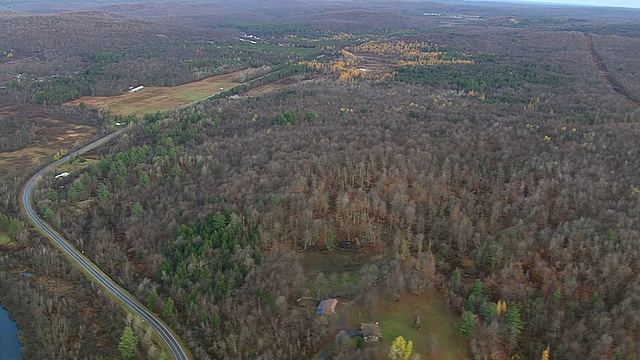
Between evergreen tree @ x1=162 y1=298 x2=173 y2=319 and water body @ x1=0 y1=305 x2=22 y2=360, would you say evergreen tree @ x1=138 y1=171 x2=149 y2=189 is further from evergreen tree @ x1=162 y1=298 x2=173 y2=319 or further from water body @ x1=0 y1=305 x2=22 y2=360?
evergreen tree @ x1=162 y1=298 x2=173 y2=319

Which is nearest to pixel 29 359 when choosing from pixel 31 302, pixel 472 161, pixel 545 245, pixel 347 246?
pixel 31 302

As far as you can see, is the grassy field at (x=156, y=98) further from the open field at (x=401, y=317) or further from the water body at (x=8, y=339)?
the open field at (x=401, y=317)

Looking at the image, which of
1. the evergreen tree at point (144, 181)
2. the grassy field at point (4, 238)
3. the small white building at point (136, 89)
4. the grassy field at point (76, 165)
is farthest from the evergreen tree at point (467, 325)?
the small white building at point (136, 89)

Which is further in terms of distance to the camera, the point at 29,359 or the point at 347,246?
the point at 347,246

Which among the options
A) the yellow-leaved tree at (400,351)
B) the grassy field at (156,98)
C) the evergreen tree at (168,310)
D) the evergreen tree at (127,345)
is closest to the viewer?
the yellow-leaved tree at (400,351)

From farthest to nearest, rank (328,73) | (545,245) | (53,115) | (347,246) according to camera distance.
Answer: (328,73), (53,115), (347,246), (545,245)

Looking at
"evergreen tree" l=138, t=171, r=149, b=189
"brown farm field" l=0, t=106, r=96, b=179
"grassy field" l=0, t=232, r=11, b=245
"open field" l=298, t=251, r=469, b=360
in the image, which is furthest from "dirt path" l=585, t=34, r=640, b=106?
"brown farm field" l=0, t=106, r=96, b=179

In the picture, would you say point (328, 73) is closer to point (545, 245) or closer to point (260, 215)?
point (260, 215)
